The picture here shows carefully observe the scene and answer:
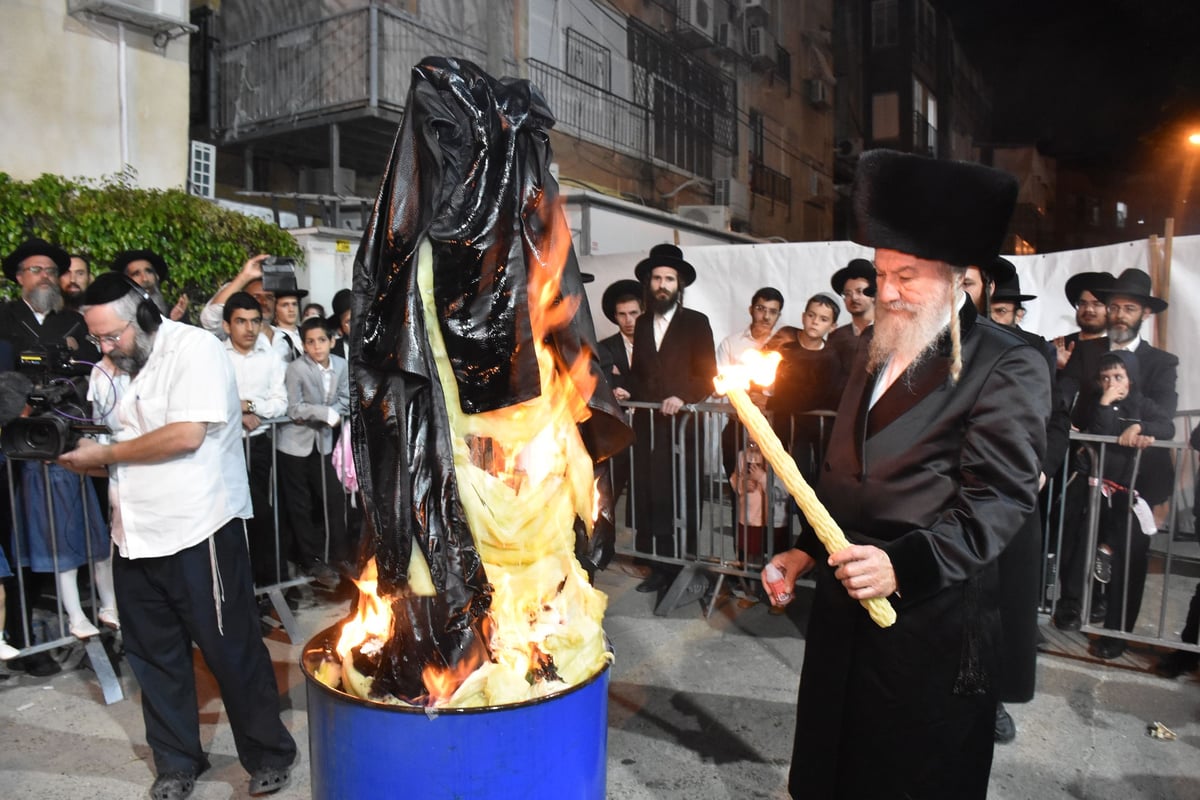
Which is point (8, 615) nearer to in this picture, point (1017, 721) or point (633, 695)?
point (633, 695)

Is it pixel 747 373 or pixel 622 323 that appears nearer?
pixel 747 373

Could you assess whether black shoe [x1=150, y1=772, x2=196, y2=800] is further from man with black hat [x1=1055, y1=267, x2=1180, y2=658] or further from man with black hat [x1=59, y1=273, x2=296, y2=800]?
man with black hat [x1=1055, y1=267, x2=1180, y2=658]

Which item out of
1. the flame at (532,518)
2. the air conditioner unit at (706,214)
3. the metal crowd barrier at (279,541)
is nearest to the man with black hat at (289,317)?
the metal crowd barrier at (279,541)

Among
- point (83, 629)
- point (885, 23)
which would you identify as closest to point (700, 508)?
point (83, 629)

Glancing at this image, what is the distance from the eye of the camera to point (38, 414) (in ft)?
12.3

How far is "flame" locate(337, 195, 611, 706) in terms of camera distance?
254cm

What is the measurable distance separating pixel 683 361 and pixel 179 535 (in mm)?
4144

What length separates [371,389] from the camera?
2.41 metres

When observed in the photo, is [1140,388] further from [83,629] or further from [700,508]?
[83,629]

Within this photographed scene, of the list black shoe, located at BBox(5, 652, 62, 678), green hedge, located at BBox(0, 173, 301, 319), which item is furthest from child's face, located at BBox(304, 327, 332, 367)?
green hedge, located at BBox(0, 173, 301, 319)

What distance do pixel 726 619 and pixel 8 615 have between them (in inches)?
197

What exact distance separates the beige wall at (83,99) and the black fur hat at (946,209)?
1216 centimetres

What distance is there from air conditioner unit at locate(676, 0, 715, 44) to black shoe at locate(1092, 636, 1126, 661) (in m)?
20.2

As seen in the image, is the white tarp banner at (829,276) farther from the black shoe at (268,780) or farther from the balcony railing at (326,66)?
the black shoe at (268,780)
